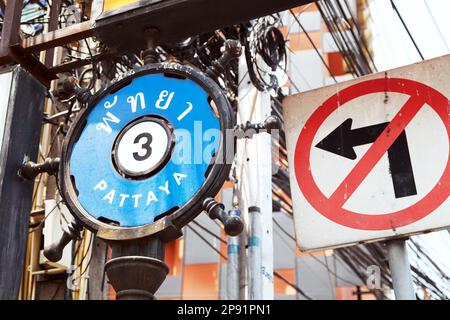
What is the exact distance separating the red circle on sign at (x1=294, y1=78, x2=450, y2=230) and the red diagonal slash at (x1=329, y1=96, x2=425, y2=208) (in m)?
0.04

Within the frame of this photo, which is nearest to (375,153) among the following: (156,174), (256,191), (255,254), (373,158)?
(373,158)

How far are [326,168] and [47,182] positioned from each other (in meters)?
5.99

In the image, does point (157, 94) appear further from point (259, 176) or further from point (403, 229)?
point (259, 176)

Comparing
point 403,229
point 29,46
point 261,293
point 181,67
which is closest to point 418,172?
point 403,229

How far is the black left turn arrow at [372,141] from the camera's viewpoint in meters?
2.89

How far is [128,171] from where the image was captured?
321 centimetres

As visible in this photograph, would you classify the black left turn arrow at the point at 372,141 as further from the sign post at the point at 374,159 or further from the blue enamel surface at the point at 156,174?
the blue enamel surface at the point at 156,174

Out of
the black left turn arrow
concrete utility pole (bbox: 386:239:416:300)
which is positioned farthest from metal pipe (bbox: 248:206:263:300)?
concrete utility pole (bbox: 386:239:416:300)

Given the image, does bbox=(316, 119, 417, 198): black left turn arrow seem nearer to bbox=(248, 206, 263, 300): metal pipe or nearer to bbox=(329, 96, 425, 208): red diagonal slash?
bbox=(329, 96, 425, 208): red diagonal slash

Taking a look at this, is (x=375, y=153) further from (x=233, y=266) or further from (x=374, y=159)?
(x=233, y=266)

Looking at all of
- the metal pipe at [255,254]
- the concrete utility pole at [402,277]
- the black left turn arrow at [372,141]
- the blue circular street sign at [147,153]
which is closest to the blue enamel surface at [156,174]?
the blue circular street sign at [147,153]

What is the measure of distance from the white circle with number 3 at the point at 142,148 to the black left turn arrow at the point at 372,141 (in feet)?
2.67

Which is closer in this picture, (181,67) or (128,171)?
(128,171)
